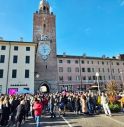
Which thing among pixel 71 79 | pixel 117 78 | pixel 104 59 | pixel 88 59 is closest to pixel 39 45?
pixel 71 79

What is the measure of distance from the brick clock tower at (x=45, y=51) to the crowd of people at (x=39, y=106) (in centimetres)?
2226

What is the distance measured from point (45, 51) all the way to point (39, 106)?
33955mm

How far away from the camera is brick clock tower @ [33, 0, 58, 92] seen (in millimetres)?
42125

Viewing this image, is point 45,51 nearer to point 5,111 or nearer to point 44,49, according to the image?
point 44,49

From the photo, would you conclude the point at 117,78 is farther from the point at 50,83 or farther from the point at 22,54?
the point at 22,54

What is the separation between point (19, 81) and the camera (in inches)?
1347

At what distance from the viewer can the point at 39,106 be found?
10266mm

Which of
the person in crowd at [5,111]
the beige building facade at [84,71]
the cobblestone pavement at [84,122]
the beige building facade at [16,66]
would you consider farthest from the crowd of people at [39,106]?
the beige building facade at [84,71]

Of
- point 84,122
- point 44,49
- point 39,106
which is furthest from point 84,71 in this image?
point 39,106

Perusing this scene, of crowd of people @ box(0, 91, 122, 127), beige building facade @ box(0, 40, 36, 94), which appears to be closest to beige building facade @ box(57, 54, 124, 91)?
beige building facade @ box(0, 40, 36, 94)

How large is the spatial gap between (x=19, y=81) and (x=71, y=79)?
25777 millimetres

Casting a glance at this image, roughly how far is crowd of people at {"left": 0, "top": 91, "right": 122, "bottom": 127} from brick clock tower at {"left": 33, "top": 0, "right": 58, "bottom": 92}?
22263 mm

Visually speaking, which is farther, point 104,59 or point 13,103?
point 104,59

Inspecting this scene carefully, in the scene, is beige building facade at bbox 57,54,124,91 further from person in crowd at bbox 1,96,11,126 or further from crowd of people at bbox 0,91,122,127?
person in crowd at bbox 1,96,11,126
